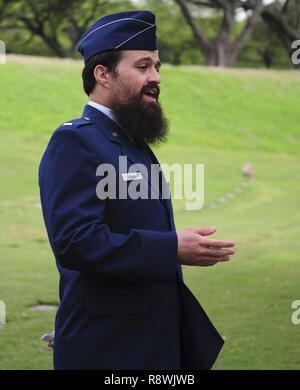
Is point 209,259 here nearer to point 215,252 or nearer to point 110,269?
point 215,252

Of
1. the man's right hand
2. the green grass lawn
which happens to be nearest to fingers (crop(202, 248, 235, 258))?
the man's right hand

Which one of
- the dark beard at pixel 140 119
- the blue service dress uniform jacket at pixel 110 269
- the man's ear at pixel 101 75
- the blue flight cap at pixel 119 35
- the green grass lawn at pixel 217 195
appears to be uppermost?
the blue flight cap at pixel 119 35

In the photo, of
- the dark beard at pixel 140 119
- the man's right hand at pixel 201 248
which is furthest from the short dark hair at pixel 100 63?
the man's right hand at pixel 201 248

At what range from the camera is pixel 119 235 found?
3.00 meters

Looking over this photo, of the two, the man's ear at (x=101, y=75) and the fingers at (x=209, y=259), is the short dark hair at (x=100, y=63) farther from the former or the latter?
the fingers at (x=209, y=259)

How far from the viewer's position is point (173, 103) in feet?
76.6

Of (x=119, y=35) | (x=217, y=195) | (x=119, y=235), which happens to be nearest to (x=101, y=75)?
(x=119, y=35)

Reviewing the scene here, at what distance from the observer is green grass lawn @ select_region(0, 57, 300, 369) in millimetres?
7668

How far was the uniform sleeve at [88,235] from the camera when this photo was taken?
2939 millimetres

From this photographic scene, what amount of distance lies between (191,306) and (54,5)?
33479 millimetres

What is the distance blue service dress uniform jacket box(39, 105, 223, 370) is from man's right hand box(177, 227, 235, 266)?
0.04m

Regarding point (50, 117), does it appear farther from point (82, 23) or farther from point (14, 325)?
point (82, 23)

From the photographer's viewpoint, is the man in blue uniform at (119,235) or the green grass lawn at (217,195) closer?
the man in blue uniform at (119,235)
